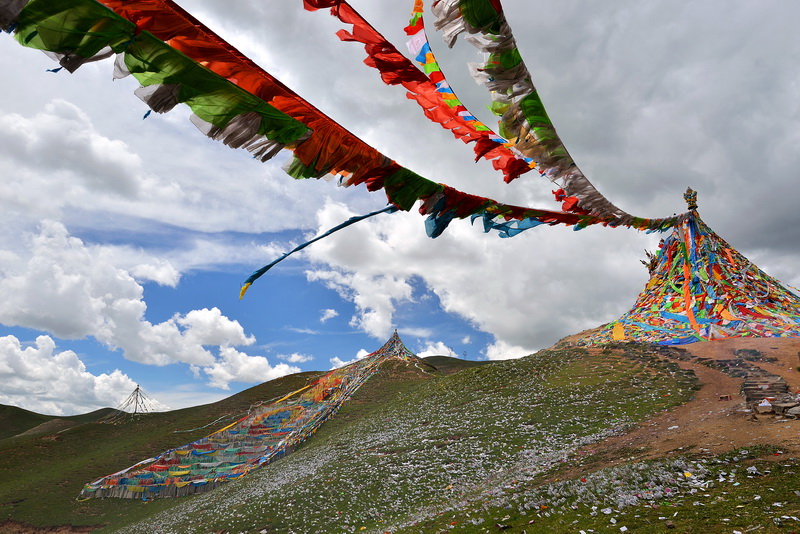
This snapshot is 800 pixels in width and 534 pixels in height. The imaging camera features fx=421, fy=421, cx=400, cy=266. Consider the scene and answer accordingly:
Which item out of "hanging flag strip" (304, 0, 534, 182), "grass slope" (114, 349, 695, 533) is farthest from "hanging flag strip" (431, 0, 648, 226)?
"grass slope" (114, 349, 695, 533)

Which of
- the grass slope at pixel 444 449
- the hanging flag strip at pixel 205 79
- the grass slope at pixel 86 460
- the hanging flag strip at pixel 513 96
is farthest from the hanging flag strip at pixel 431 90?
the grass slope at pixel 86 460

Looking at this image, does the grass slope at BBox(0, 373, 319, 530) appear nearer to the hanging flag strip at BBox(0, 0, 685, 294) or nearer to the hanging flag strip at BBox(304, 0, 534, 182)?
the hanging flag strip at BBox(0, 0, 685, 294)

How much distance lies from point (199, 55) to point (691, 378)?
99.0 feet

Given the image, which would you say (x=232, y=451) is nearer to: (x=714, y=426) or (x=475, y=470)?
(x=475, y=470)

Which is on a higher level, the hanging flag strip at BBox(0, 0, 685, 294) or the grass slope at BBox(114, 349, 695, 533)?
the hanging flag strip at BBox(0, 0, 685, 294)

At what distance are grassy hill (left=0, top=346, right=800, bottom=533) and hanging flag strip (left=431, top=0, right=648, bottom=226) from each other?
293 inches

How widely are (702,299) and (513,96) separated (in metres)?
36.1

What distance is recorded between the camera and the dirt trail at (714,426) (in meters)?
13.5

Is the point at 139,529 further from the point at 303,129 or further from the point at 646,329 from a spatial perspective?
the point at 646,329

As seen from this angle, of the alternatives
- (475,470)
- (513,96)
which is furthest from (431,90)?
(475,470)

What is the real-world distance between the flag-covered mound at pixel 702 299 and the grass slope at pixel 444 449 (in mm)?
5982

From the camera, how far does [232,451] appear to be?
109ft

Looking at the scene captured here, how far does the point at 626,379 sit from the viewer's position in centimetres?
2716

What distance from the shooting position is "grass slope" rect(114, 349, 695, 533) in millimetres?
16344
